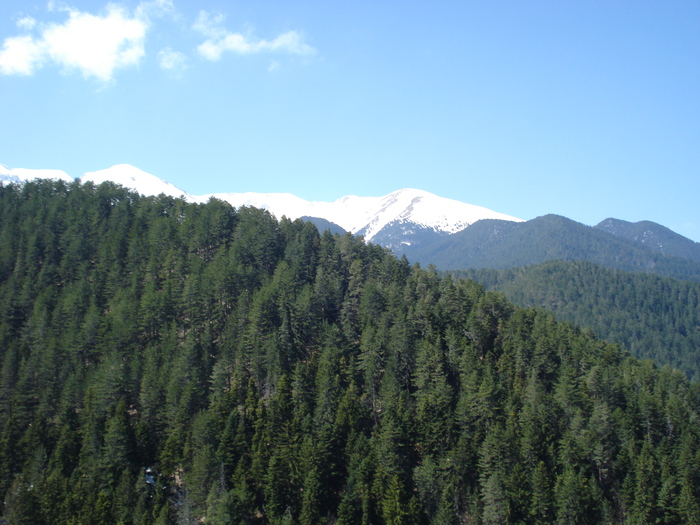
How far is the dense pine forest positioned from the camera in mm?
57688

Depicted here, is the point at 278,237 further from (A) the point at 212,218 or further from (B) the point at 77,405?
(B) the point at 77,405

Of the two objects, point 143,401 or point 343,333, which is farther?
point 343,333

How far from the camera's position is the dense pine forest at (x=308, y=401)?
57.7 meters

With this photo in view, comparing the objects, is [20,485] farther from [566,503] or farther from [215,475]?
[566,503]

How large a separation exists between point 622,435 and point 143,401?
6008 cm

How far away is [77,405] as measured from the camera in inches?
2904

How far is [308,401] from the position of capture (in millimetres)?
68938

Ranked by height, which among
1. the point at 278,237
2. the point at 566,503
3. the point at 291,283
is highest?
the point at 278,237

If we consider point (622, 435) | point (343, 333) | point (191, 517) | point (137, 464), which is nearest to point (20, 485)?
point (137, 464)

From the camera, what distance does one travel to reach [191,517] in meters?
55.9

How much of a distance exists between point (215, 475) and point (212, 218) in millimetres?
59691

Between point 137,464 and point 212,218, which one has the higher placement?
point 212,218

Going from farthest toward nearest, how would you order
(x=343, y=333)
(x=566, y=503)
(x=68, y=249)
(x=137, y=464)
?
(x=68, y=249) < (x=343, y=333) < (x=137, y=464) < (x=566, y=503)

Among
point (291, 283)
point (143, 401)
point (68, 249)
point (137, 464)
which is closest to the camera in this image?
point (137, 464)
